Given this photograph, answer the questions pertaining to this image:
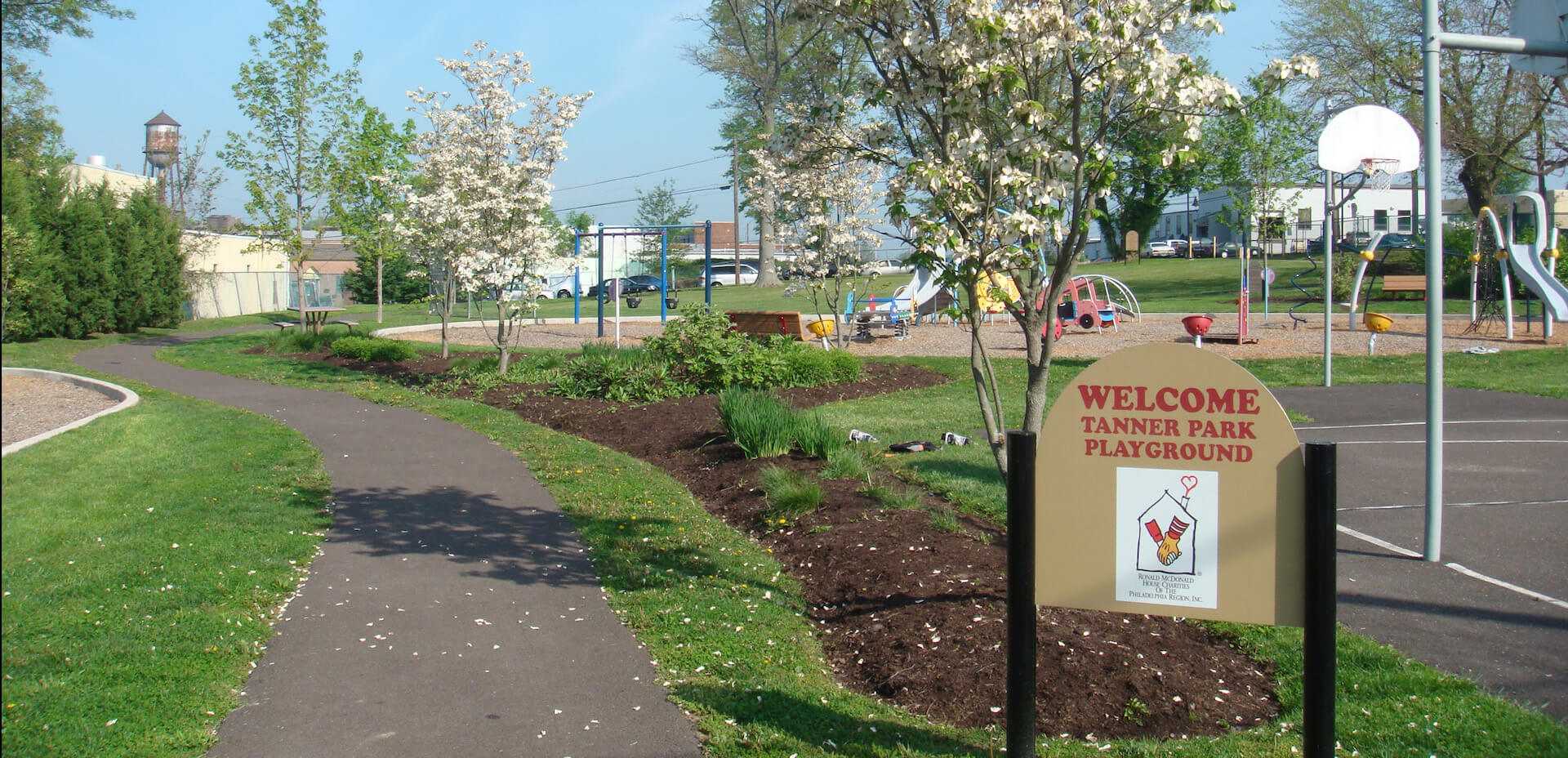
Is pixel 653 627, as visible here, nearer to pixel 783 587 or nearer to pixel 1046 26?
pixel 783 587

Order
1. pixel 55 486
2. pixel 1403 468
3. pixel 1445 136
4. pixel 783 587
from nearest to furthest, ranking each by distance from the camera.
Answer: pixel 55 486
pixel 783 587
pixel 1403 468
pixel 1445 136

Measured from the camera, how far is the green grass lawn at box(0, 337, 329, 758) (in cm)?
446

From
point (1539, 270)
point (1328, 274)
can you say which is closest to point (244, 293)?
point (1328, 274)

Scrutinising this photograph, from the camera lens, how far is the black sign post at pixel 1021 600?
13.7 ft

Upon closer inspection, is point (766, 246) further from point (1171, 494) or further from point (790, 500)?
point (1171, 494)

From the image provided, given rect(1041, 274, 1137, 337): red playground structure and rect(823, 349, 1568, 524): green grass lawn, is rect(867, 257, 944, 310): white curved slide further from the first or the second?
rect(823, 349, 1568, 524): green grass lawn

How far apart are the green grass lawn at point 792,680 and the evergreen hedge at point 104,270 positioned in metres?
13.2

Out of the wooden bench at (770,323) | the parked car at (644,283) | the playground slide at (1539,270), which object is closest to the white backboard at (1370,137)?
the playground slide at (1539,270)

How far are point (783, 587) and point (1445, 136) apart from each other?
33.9 metres

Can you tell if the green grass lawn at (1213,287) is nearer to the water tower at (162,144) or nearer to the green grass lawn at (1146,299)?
the green grass lawn at (1146,299)

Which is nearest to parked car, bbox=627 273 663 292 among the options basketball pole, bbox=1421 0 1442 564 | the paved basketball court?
the paved basketball court

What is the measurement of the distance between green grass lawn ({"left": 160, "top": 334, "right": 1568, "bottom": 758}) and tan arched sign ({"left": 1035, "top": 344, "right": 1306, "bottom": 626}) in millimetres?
812

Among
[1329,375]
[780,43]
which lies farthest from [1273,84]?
[780,43]

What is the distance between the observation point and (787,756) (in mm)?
4457
